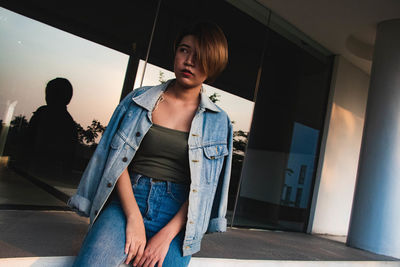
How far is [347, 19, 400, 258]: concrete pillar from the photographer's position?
420 cm

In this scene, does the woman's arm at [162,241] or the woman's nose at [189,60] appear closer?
the woman's arm at [162,241]

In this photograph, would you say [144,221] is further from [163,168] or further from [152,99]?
[152,99]

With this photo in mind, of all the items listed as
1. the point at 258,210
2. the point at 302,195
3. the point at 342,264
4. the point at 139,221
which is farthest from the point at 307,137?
the point at 139,221

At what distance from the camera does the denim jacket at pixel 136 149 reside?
1.39m

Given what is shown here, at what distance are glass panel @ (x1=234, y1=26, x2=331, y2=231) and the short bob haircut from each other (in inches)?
117

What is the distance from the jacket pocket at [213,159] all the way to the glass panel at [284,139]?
9.39 feet

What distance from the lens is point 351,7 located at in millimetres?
4348

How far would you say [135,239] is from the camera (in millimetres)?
1271

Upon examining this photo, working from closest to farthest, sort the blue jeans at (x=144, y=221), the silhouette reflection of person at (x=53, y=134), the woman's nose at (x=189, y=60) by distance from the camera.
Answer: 1. the blue jeans at (x=144, y=221)
2. the woman's nose at (x=189, y=60)
3. the silhouette reflection of person at (x=53, y=134)

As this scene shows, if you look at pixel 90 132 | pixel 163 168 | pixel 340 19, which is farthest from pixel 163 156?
pixel 340 19

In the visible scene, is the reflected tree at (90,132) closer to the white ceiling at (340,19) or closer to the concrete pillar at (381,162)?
the white ceiling at (340,19)

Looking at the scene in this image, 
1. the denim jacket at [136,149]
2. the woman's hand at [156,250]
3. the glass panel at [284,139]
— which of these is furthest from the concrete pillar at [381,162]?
the woman's hand at [156,250]

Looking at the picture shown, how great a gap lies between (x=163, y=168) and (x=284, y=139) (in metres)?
3.77

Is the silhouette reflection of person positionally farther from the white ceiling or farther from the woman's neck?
the white ceiling
